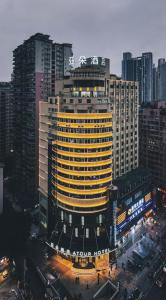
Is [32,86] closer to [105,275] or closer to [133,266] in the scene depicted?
[105,275]

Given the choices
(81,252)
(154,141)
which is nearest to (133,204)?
(81,252)

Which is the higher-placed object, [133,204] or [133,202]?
[133,202]

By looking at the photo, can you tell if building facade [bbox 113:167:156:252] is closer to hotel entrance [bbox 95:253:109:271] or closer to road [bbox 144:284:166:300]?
hotel entrance [bbox 95:253:109:271]

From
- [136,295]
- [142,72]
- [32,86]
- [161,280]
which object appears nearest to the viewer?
[136,295]

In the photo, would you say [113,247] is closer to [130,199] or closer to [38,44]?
[130,199]

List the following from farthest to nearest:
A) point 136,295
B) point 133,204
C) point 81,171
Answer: point 133,204, point 81,171, point 136,295

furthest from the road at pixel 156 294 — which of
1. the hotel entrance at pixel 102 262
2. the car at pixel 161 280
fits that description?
the hotel entrance at pixel 102 262

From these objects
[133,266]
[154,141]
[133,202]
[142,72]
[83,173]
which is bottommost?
[133,266]
